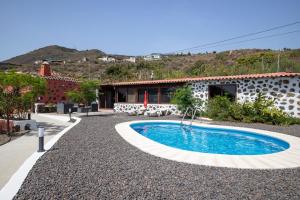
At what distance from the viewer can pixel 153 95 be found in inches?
782

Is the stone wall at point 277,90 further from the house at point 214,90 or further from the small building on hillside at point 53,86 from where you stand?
the small building on hillside at point 53,86

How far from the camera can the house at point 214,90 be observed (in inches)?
500

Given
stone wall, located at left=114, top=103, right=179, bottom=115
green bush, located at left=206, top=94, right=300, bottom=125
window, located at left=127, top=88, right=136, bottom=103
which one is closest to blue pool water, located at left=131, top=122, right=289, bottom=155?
green bush, located at left=206, top=94, right=300, bottom=125

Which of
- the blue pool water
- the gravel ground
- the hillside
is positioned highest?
the hillside

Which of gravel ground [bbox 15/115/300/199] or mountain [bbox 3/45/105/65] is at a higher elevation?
mountain [bbox 3/45/105/65]

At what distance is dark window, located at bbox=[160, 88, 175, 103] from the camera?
18.6 m

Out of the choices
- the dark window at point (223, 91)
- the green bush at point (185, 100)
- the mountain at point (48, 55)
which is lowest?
the green bush at point (185, 100)

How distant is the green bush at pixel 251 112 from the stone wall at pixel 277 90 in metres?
0.37

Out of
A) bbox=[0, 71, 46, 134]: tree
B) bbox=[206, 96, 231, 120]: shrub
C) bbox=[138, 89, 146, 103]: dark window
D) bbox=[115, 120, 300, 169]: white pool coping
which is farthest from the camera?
bbox=[138, 89, 146, 103]: dark window

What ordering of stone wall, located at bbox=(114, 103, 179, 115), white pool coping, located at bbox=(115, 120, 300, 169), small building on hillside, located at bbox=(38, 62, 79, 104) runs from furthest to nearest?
small building on hillside, located at bbox=(38, 62, 79, 104) → stone wall, located at bbox=(114, 103, 179, 115) → white pool coping, located at bbox=(115, 120, 300, 169)

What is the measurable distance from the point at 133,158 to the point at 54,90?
732 inches

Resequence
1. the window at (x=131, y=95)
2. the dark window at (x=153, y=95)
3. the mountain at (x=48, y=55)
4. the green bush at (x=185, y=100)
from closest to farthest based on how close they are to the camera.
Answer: the green bush at (x=185, y=100)
the dark window at (x=153, y=95)
the window at (x=131, y=95)
the mountain at (x=48, y=55)

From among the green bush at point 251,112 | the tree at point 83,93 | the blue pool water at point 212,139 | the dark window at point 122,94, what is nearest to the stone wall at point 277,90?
the green bush at point 251,112

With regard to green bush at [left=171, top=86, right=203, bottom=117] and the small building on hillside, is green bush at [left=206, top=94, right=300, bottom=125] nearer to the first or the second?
green bush at [left=171, top=86, right=203, bottom=117]
